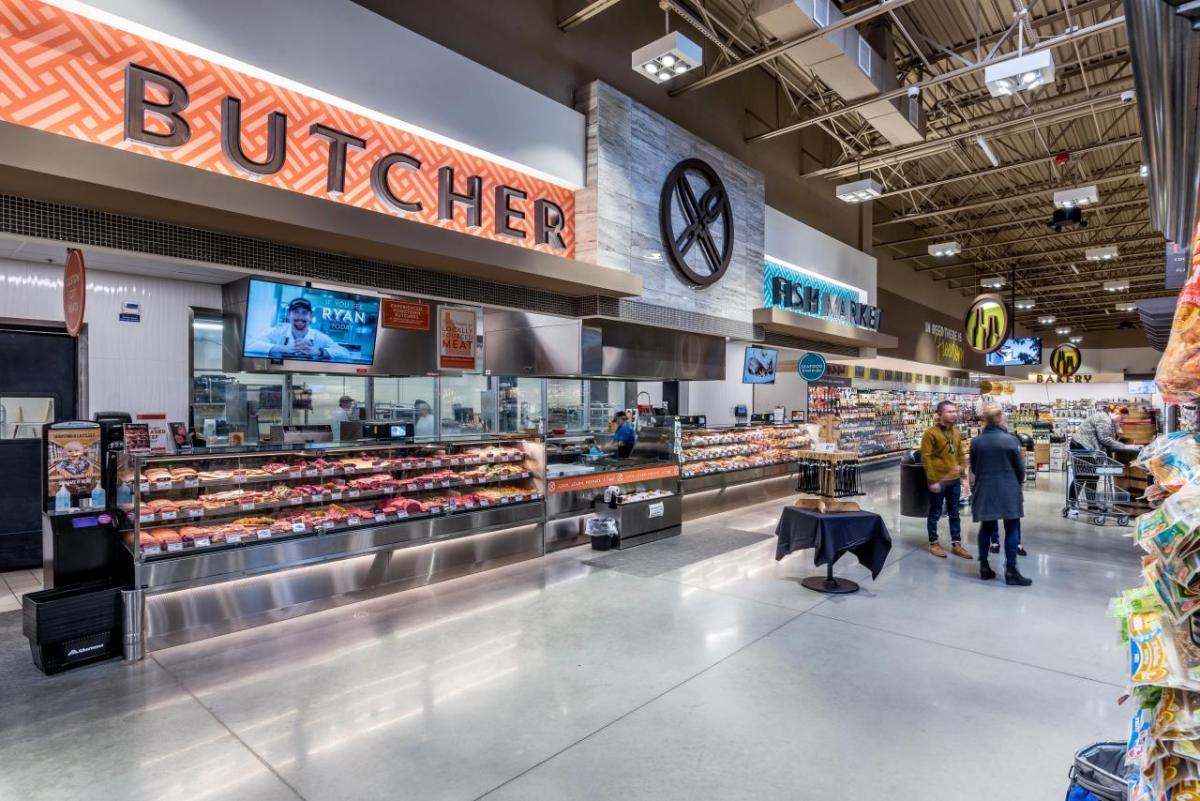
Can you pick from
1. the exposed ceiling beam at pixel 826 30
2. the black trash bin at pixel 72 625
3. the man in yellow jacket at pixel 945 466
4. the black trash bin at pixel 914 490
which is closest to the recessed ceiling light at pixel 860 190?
the exposed ceiling beam at pixel 826 30

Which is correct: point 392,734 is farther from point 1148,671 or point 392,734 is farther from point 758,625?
point 1148,671

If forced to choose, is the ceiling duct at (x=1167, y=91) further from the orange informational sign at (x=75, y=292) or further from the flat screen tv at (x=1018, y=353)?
the flat screen tv at (x=1018, y=353)

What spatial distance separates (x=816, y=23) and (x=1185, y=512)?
23.6 ft

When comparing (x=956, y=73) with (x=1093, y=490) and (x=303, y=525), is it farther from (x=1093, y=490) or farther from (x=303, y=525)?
(x=303, y=525)

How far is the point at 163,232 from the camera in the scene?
185 inches

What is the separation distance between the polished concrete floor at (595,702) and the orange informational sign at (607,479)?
5.22ft

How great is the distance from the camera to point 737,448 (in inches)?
407

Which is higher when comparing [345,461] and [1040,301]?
[1040,301]

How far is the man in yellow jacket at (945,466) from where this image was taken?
7.05 m

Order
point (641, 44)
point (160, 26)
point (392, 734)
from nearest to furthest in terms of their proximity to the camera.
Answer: point (392, 734), point (160, 26), point (641, 44)

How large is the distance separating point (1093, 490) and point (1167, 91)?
8889mm

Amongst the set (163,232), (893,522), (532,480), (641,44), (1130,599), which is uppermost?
(641,44)

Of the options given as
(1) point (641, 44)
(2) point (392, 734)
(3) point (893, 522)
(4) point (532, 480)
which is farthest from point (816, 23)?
(2) point (392, 734)

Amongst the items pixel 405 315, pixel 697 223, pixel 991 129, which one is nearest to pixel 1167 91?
pixel 405 315
